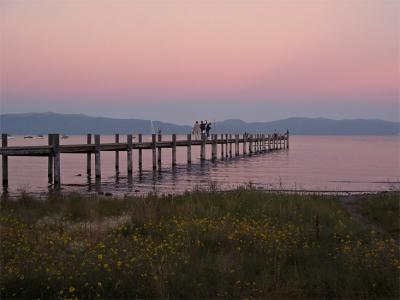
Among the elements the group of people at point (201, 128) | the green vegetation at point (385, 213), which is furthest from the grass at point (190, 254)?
the group of people at point (201, 128)

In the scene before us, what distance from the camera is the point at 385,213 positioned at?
1288 cm

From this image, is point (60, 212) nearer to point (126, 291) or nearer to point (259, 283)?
point (126, 291)

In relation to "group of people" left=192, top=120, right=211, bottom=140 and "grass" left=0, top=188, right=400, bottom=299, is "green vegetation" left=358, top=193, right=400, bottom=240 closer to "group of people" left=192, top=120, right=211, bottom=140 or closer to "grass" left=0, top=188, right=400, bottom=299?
"grass" left=0, top=188, right=400, bottom=299

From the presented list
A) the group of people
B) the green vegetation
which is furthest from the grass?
the group of people

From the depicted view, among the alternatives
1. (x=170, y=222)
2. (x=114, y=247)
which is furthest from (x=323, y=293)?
(x=170, y=222)

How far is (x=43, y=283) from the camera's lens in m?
7.12

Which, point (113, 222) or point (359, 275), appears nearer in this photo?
point (359, 275)

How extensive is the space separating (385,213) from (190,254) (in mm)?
6823

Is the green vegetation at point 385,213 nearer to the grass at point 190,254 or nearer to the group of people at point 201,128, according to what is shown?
the grass at point 190,254

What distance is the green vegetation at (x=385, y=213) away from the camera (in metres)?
11.5

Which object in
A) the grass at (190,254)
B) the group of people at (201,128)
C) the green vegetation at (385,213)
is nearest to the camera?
the grass at (190,254)

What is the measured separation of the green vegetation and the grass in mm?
246

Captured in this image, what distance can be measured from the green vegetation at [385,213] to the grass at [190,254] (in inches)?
9.7

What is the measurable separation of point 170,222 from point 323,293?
4.74 meters
